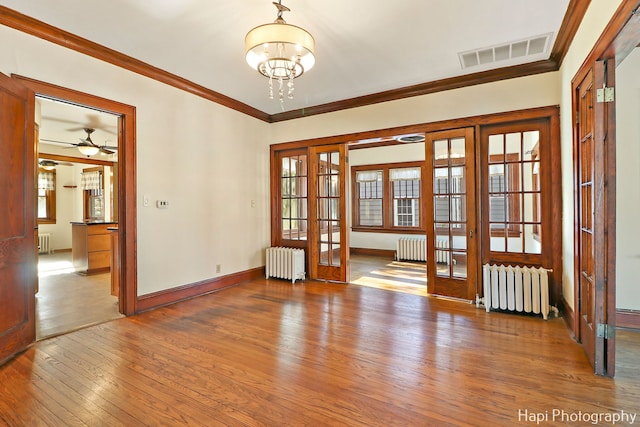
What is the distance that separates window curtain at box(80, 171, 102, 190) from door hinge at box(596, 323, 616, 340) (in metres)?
10.4

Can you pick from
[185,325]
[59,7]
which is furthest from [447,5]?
[185,325]

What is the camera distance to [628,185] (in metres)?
3.11

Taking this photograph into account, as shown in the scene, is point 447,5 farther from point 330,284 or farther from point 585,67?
point 330,284

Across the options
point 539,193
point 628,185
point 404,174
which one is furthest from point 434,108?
point 404,174

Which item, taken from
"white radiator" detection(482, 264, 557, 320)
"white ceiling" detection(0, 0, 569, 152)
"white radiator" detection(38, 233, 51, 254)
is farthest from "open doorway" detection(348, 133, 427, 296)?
"white radiator" detection(38, 233, 51, 254)

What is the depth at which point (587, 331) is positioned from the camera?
247cm

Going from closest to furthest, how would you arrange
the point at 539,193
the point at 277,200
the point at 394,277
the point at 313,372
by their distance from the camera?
the point at 313,372 < the point at 539,193 < the point at 394,277 < the point at 277,200

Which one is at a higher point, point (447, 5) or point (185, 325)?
point (447, 5)

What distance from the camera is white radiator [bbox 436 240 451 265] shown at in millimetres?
4145

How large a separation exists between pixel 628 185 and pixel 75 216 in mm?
12513

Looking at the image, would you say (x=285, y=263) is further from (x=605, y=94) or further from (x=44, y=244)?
(x=44, y=244)

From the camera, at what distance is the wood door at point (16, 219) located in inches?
96.9

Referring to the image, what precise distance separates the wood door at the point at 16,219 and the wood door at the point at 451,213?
4.39 metres

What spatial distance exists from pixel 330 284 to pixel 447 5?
3923 millimetres
